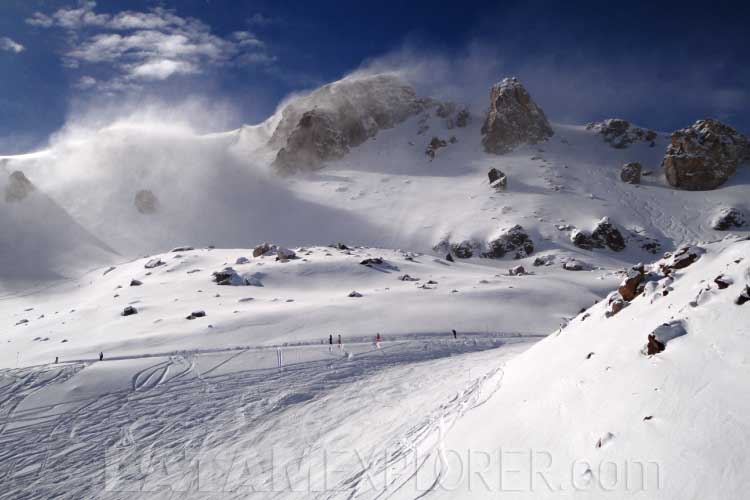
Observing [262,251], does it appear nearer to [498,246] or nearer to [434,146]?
[498,246]

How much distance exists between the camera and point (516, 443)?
7.76m

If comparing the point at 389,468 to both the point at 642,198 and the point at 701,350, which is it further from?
the point at 642,198

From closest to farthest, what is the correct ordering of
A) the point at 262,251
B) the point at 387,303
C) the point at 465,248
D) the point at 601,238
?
the point at 387,303, the point at 262,251, the point at 601,238, the point at 465,248

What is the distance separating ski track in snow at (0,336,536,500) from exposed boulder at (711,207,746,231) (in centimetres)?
7797

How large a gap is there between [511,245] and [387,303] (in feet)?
135

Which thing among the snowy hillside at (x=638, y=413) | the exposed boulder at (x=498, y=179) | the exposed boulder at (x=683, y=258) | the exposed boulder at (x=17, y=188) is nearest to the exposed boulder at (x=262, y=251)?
the snowy hillside at (x=638, y=413)

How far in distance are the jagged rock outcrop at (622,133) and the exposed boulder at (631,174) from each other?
20514 mm

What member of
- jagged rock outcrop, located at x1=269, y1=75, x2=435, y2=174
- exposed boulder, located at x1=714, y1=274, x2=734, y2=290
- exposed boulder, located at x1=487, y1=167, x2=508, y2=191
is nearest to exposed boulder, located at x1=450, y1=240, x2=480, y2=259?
exposed boulder, located at x1=487, y1=167, x2=508, y2=191

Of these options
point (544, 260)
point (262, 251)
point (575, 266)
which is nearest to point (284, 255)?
point (262, 251)

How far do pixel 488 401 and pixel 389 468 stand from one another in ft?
10.9

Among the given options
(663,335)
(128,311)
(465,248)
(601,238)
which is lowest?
(128,311)

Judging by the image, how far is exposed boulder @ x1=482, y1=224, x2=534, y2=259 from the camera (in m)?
68.2

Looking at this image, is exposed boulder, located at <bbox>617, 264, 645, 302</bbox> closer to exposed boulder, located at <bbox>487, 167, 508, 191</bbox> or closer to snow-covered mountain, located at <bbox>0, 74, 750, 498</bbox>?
snow-covered mountain, located at <bbox>0, 74, 750, 498</bbox>

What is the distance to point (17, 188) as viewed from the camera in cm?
9181
